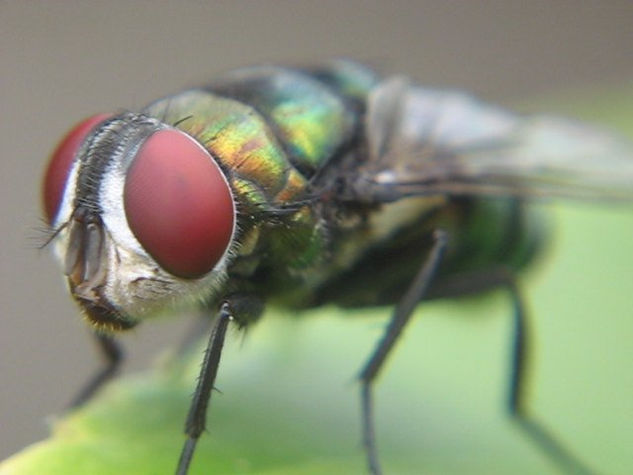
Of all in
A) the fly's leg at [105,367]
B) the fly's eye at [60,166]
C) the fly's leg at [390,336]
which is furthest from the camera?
the fly's leg at [105,367]

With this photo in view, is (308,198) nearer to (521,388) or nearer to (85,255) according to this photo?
(85,255)

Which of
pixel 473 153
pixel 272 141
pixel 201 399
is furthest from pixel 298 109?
pixel 201 399

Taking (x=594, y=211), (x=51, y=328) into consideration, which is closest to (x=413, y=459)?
(x=594, y=211)

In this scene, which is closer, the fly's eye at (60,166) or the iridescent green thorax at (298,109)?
the fly's eye at (60,166)

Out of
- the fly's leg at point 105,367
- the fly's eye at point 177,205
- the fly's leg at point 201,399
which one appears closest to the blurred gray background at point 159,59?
the fly's leg at point 105,367

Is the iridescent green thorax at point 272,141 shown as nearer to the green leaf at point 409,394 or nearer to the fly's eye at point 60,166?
the fly's eye at point 60,166

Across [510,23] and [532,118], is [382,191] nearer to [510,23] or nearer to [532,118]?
[532,118]
